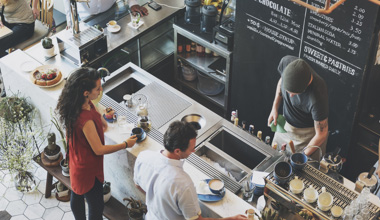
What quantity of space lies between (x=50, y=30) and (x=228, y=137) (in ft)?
9.76

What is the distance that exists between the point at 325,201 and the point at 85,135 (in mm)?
1621

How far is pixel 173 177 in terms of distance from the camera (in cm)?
308

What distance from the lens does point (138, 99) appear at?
4410mm

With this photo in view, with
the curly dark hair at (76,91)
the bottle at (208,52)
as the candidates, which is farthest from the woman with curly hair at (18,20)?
the curly dark hair at (76,91)

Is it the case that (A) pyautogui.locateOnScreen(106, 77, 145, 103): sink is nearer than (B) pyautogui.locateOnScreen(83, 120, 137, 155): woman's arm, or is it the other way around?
(B) pyautogui.locateOnScreen(83, 120, 137, 155): woman's arm

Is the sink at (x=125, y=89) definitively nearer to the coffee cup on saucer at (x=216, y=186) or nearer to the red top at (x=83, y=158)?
the red top at (x=83, y=158)

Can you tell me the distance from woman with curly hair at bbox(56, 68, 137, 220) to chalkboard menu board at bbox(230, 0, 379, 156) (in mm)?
1684

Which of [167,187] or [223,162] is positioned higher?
[167,187]

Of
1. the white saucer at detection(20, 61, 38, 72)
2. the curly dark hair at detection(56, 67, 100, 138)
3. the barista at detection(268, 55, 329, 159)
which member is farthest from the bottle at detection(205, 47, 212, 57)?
the curly dark hair at detection(56, 67, 100, 138)

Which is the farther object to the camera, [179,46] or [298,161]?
[179,46]

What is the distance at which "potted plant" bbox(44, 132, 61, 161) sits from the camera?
178 inches

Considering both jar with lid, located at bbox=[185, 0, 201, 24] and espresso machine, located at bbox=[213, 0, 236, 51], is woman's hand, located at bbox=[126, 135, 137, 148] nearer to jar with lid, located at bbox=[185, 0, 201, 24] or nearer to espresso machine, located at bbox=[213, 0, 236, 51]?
espresso machine, located at bbox=[213, 0, 236, 51]

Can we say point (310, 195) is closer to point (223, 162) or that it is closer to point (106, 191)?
point (223, 162)

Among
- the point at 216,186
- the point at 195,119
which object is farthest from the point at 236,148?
the point at 216,186
